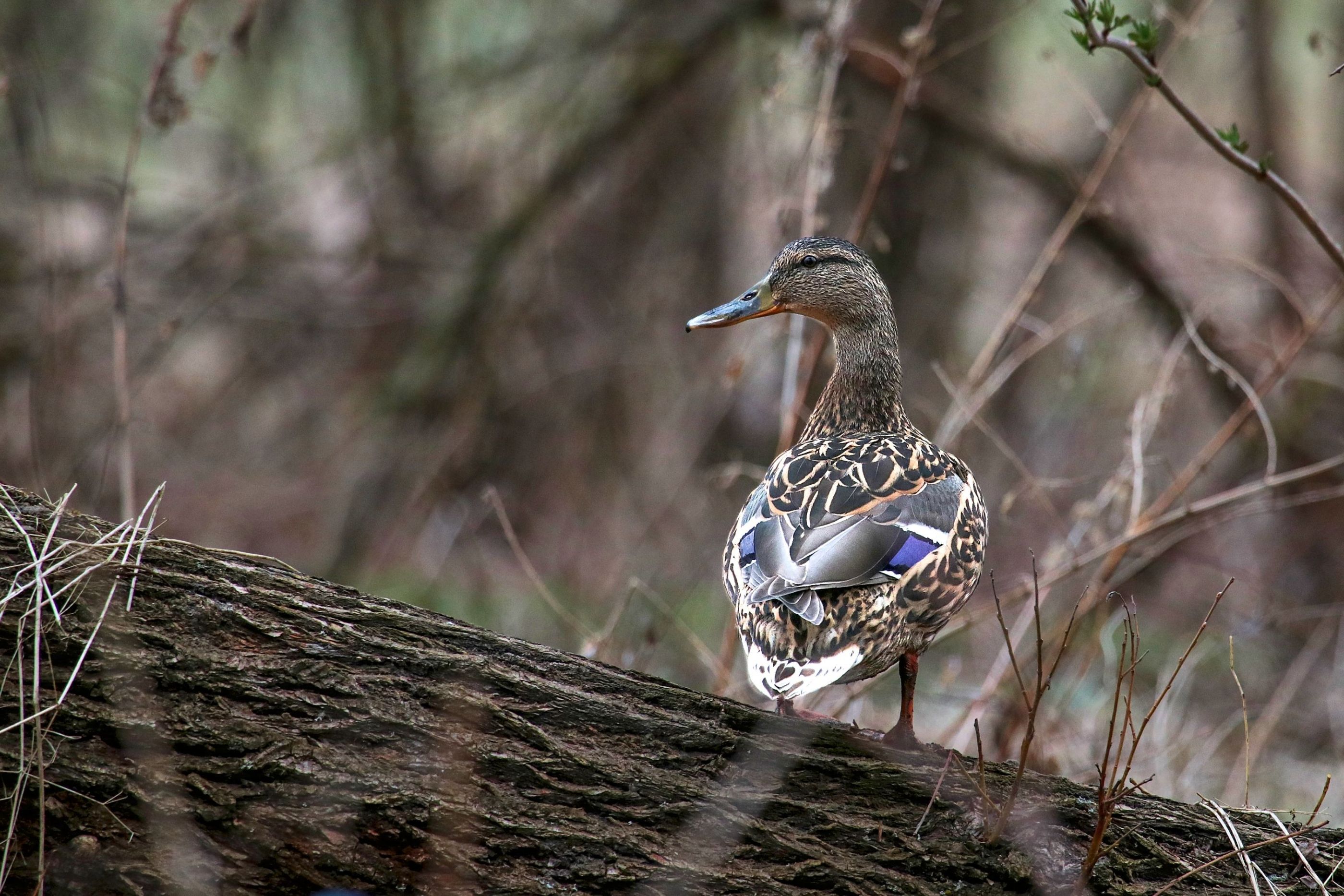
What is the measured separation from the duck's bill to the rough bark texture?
197cm

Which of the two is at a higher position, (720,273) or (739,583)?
(720,273)

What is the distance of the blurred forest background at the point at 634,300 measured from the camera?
679 centimetres

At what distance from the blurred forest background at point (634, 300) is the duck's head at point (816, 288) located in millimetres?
621

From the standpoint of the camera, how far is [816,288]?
15.8 ft

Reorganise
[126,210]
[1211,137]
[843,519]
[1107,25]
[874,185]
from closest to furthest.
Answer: [1107,25] < [843,519] < [1211,137] < [126,210] < [874,185]

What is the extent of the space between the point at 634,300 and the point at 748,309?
5.06 metres

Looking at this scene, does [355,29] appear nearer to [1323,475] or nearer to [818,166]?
[818,166]

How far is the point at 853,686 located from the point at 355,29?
6.01 metres

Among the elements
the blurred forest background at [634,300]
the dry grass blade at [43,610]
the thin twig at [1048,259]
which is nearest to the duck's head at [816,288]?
the thin twig at [1048,259]

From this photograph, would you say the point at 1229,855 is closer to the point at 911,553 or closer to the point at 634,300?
the point at 911,553

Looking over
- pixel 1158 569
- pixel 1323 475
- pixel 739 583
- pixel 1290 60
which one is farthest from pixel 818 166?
pixel 1290 60

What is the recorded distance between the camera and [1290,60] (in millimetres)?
10711

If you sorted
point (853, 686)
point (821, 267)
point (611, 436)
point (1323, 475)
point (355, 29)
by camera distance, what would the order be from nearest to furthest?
point (821, 267) → point (853, 686) → point (1323, 475) → point (355, 29) → point (611, 436)

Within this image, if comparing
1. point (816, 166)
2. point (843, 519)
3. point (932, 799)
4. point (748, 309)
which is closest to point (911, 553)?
point (843, 519)
